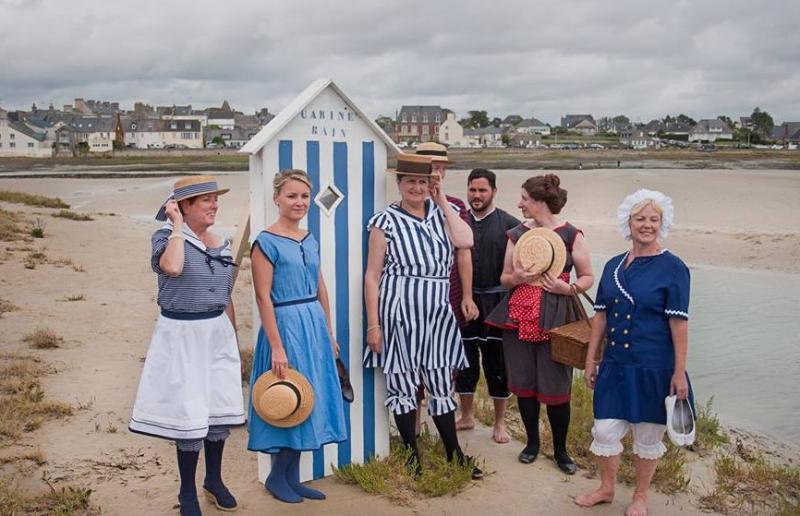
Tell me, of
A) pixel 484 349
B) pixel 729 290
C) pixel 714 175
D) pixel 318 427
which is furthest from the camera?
pixel 714 175

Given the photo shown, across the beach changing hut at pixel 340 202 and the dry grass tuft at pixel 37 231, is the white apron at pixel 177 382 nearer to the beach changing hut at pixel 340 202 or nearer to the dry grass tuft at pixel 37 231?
the beach changing hut at pixel 340 202

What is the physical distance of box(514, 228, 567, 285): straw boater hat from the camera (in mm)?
4988

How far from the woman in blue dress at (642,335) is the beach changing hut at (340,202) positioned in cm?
150

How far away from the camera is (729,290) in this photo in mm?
13453

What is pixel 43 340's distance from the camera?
7965mm

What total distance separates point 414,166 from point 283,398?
1.53 meters

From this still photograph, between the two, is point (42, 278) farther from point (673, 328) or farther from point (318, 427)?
point (673, 328)

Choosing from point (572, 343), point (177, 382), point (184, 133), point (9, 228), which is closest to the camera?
point (177, 382)

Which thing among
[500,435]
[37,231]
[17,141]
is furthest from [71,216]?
[17,141]

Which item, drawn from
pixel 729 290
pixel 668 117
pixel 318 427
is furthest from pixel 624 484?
pixel 668 117

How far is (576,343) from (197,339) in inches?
87.5

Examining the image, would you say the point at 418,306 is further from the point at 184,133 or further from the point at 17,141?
the point at 184,133

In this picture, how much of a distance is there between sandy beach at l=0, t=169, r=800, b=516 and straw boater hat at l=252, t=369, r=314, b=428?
606 mm

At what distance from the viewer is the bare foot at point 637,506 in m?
4.60
